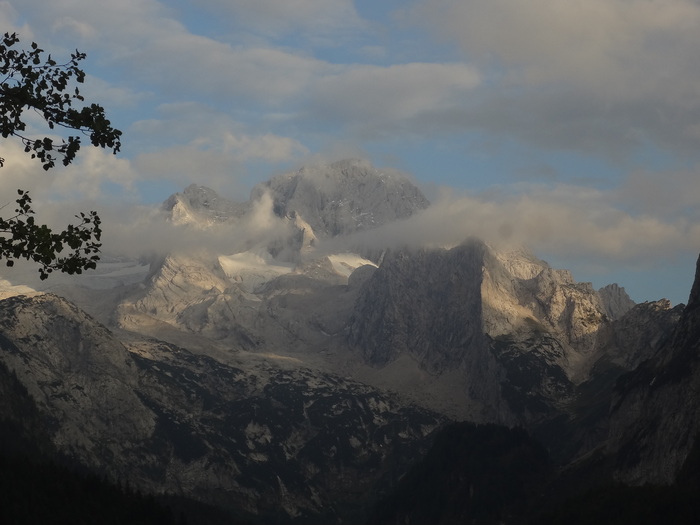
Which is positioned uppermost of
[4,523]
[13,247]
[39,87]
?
[39,87]

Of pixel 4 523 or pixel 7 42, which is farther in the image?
pixel 4 523

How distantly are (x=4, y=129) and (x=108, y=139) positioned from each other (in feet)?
15.5

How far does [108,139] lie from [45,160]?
2.99 m

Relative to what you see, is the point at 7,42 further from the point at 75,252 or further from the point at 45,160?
the point at 75,252

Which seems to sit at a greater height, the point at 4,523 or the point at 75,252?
the point at 75,252

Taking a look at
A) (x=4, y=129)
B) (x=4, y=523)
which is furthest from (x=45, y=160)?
(x=4, y=523)

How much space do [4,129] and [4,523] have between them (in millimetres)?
154420

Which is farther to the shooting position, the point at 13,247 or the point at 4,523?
the point at 4,523

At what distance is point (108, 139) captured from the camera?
5116 cm

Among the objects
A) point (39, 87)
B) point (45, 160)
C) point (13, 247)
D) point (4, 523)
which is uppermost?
point (39, 87)

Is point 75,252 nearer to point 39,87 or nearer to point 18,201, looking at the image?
point 18,201

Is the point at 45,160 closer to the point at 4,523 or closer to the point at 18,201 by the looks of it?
the point at 18,201

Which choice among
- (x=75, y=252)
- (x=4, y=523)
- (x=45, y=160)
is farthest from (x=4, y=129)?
(x=4, y=523)

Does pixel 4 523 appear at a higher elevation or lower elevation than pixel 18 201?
lower
